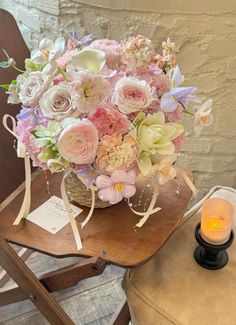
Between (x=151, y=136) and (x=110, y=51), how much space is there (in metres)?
0.20

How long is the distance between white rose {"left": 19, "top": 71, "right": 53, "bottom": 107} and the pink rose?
0.33 feet

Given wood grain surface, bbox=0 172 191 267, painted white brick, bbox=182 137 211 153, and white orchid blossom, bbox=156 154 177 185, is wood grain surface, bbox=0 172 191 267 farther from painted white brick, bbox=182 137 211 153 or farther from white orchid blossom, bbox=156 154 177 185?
painted white brick, bbox=182 137 211 153

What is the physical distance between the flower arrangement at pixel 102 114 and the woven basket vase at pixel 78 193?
0.08 m

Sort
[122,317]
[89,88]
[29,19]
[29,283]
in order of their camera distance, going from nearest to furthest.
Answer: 1. [89,88]
2. [29,283]
3. [122,317]
4. [29,19]

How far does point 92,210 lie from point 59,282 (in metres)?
0.29

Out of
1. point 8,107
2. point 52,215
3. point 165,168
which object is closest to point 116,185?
point 165,168

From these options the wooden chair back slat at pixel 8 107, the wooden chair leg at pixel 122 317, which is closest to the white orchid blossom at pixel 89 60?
the wooden chair back slat at pixel 8 107

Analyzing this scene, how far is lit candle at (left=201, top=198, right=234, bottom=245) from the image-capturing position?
0.90 m

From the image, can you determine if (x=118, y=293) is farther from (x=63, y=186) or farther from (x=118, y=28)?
(x=118, y=28)

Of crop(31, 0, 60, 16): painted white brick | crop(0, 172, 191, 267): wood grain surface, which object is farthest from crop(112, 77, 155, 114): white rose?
crop(31, 0, 60, 16): painted white brick

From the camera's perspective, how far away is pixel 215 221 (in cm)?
91

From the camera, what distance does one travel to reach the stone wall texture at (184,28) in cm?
117

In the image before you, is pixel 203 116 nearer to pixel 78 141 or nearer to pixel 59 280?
pixel 78 141

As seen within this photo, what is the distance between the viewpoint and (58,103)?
0.76m
